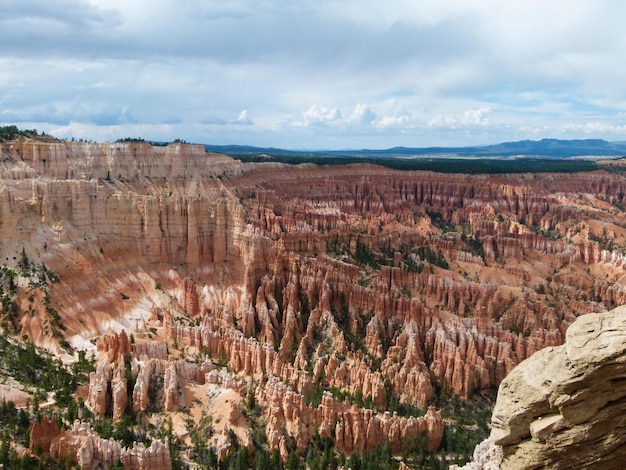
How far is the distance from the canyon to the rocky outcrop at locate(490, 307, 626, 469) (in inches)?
887

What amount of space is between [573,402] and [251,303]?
4315 cm

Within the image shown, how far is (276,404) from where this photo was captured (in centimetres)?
3491

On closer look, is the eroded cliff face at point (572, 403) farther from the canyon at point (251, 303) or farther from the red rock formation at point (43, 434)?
the red rock formation at point (43, 434)

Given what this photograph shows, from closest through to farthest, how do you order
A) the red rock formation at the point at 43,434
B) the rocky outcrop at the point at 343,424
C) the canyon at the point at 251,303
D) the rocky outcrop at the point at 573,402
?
the rocky outcrop at the point at 573,402 < the red rock formation at the point at 43,434 < the rocky outcrop at the point at 343,424 < the canyon at the point at 251,303

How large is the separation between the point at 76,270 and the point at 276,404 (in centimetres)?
2520

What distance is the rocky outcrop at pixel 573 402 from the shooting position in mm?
9680

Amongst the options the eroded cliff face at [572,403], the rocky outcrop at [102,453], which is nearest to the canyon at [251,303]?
the rocky outcrop at [102,453]

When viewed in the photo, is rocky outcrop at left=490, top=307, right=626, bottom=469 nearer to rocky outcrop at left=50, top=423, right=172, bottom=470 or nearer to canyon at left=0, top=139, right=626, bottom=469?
rocky outcrop at left=50, top=423, right=172, bottom=470

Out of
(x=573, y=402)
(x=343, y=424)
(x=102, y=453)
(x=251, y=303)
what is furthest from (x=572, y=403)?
(x=251, y=303)

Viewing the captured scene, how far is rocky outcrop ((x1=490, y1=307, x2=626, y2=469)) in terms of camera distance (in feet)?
31.8

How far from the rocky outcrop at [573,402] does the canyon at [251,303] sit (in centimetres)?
2253

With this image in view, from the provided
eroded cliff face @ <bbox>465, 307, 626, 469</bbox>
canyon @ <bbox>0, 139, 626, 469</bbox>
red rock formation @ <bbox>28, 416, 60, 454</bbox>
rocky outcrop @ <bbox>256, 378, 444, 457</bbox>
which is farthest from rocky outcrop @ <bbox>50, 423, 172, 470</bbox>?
eroded cliff face @ <bbox>465, 307, 626, 469</bbox>

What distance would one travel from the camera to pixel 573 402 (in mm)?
10086

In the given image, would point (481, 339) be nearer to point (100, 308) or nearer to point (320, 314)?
point (320, 314)
